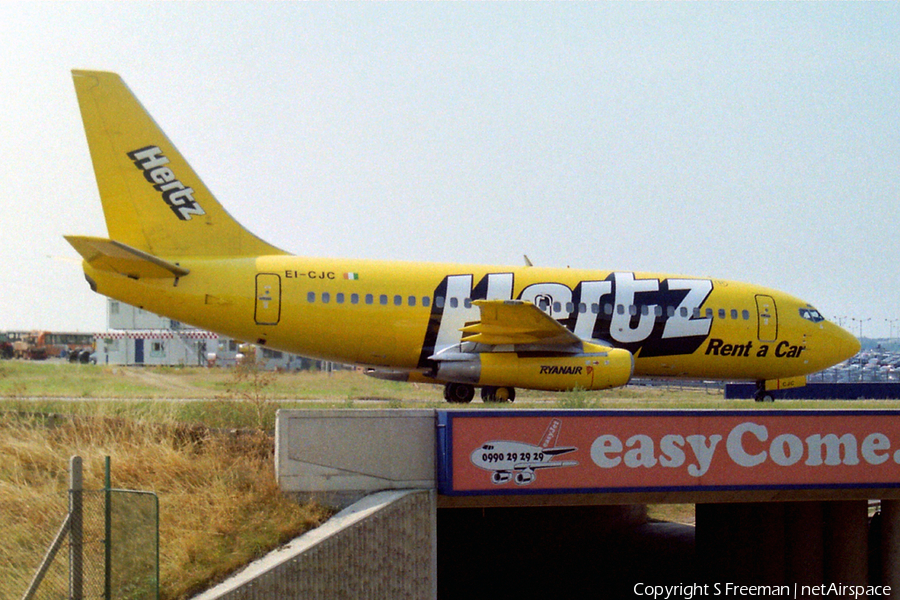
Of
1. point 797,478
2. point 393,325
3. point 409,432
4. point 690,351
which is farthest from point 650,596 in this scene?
point 409,432

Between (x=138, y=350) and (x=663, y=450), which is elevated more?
(x=663, y=450)

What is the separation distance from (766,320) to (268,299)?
11.7 m

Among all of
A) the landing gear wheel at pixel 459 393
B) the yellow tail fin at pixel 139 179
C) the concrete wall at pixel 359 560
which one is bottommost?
the concrete wall at pixel 359 560

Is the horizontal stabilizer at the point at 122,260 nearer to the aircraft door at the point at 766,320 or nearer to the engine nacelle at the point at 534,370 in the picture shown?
the engine nacelle at the point at 534,370

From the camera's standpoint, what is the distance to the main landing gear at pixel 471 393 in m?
Answer: 19.5

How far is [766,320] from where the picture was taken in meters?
22.0

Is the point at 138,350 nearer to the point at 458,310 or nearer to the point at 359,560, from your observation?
the point at 458,310

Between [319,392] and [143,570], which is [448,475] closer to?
[143,570]

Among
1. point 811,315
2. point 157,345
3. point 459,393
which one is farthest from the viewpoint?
point 157,345

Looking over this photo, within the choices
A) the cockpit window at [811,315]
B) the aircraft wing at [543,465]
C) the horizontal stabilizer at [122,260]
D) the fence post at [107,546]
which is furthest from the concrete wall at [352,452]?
the cockpit window at [811,315]

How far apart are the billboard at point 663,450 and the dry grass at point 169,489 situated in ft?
8.01

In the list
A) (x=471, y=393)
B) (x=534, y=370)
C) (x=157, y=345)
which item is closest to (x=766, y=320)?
(x=534, y=370)

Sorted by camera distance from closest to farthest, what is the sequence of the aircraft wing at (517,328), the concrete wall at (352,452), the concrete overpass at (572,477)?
the concrete overpass at (572,477) → the concrete wall at (352,452) → the aircraft wing at (517,328)

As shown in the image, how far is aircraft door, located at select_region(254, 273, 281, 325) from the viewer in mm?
18484
